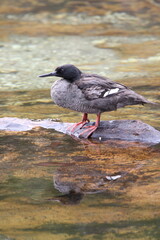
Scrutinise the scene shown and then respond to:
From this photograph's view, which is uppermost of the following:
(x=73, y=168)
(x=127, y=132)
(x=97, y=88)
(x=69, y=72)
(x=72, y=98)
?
(x=69, y=72)

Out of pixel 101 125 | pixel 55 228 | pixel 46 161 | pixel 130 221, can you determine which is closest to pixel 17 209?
pixel 55 228

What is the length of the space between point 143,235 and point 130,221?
0.24 metres

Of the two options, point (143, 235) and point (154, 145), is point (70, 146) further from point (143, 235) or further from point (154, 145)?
point (143, 235)

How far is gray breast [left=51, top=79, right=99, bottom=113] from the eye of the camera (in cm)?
628

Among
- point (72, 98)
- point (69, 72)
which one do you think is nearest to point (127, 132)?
point (72, 98)

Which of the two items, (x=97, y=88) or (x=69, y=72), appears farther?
(x=69, y=72)

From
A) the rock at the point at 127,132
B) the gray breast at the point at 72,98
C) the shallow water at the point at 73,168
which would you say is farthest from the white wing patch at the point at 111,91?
the shallow water at the point at 73,168

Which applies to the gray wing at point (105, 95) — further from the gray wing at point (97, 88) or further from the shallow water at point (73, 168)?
the shallow water at point (73, 168)

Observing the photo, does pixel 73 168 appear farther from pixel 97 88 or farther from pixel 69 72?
pixel 69 72

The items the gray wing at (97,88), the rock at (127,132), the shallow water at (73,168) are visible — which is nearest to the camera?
the shallow water at (73,168)

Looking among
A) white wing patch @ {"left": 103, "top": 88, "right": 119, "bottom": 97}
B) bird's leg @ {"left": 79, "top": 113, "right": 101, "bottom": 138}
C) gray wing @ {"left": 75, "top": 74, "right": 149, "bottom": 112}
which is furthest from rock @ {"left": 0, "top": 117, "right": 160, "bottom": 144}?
white wing patch @ {"left": 103, "top": 88, "right": 119, "bottom": 97}

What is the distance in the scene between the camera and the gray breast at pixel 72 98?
628 cm

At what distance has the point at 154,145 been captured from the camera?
6.14 meters

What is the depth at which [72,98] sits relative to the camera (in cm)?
631
